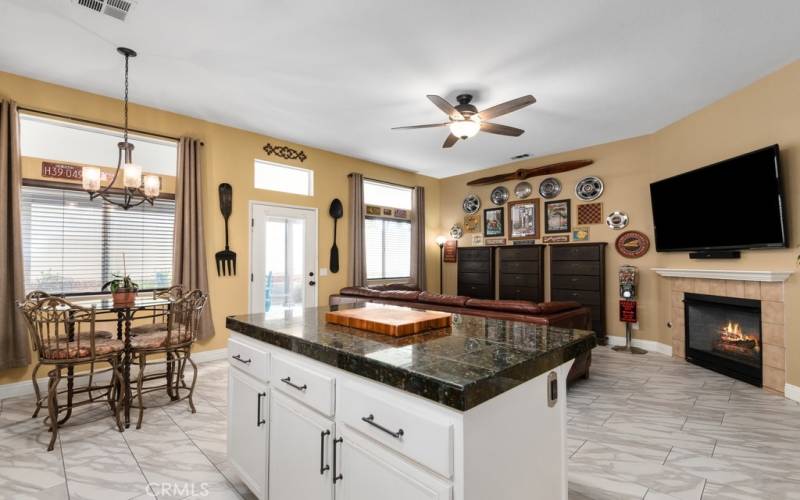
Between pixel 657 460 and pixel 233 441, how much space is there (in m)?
2.62

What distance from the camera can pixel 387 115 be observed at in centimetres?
466

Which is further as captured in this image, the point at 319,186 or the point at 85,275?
the point at 319,186

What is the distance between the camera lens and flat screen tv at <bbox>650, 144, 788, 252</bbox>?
3525 mm

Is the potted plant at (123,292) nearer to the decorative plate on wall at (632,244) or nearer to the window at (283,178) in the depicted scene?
the window at (283,178)

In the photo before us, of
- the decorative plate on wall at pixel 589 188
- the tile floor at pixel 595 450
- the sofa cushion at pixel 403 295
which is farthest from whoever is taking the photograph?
the decorative plate on wall at pixel 589 188

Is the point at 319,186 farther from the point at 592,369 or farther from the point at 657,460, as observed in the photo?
the point at 657,460

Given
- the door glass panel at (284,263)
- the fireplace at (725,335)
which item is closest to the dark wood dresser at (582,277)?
the fireplace at (725,335)

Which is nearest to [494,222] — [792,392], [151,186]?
[792,392]

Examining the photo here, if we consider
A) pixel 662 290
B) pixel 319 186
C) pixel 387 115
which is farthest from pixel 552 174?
pixel 319 186

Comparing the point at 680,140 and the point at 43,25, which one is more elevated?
the point at 43,25

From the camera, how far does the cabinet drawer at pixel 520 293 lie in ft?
20.7

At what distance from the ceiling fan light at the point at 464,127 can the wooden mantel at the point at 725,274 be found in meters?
3.08

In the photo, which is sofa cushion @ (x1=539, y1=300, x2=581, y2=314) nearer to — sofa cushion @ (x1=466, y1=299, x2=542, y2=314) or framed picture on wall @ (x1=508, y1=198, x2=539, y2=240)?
sofa cushion @ (x1=466, y1=299, x2=542, y2=314)

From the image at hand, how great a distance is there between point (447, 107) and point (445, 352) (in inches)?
109
